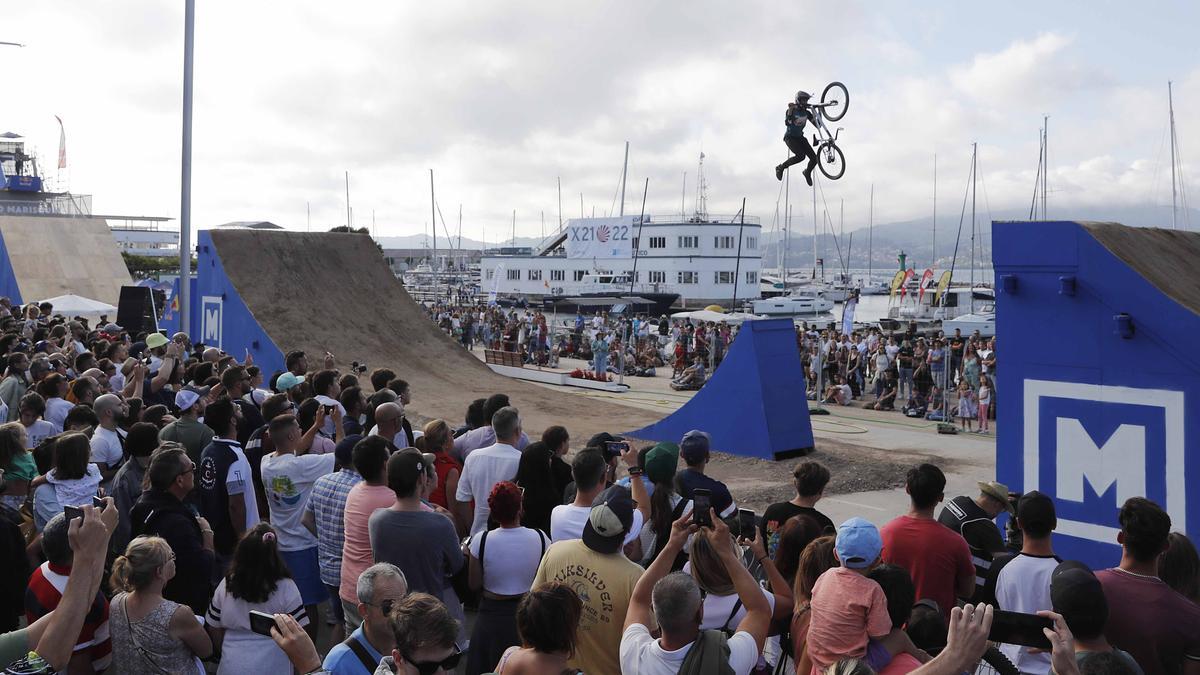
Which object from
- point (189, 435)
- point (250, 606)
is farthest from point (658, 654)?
point (189, 435)

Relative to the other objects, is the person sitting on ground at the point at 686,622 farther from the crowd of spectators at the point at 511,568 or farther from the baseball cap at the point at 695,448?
the baseball cap at the point at 695,448

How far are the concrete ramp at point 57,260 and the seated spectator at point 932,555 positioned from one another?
30803mm

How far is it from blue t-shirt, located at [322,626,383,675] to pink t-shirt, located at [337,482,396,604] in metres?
1.53

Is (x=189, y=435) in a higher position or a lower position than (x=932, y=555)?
higher

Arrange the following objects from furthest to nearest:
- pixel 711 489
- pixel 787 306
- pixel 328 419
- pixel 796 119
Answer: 1. pixel 787 306
2. pixel 796 119
3. pixel 328 419
4. pixel 711 489

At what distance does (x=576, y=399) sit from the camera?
1930 centimetres

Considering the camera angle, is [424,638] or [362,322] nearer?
[424,638]

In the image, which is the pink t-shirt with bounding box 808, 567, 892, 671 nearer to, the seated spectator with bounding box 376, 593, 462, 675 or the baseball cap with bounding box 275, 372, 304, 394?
the seated spectator with bounding box 376, 593, 462, 675

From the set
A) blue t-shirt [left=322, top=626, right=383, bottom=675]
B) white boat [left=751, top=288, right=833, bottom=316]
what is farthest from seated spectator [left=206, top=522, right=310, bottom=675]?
white boat [left=751, top=288, right=833, bottom=316]

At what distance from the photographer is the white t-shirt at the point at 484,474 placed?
614 centimetres

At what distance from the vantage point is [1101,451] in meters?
7.92

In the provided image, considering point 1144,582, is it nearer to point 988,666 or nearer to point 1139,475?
point 988,666

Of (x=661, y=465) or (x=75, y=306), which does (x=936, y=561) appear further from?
(x=75, y=306)

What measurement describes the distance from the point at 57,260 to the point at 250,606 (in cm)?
3364
